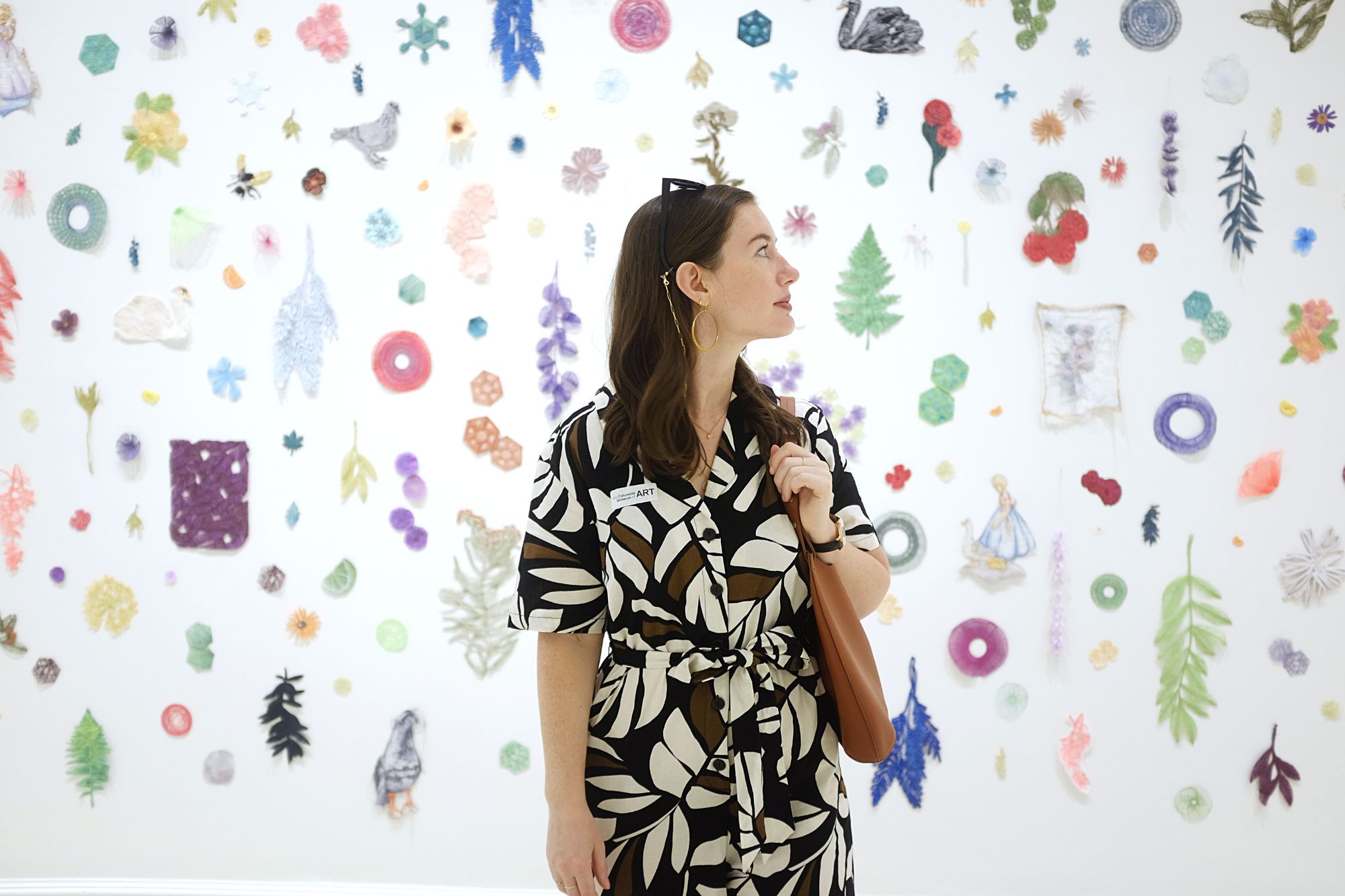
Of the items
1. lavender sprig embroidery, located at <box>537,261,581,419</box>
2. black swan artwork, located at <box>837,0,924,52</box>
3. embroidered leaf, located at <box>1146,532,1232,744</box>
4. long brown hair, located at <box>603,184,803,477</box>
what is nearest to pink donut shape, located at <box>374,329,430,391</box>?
lavender sprig embroidery, located at <box>537,261,581,419</box>

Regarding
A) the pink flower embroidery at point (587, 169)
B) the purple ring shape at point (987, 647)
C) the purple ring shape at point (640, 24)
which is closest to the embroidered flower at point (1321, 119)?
the purple ring shape at point (987, 647)

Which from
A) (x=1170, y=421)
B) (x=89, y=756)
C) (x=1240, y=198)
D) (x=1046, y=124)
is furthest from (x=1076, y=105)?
(x=89, y=756)

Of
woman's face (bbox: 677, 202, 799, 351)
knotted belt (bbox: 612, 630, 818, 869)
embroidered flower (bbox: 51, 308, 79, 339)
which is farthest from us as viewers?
embroidered flower (bbox: 51, 308, 79, 339)

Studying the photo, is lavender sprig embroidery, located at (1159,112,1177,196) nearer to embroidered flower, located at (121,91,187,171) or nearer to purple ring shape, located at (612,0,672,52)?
purple ring shape, located at (612,0,672,52)

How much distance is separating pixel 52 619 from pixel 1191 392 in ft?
10.1

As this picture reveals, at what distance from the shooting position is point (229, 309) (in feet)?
8.17

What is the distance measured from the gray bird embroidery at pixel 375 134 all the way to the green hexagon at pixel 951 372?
1545mm

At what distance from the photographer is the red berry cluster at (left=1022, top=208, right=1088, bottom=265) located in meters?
2.42

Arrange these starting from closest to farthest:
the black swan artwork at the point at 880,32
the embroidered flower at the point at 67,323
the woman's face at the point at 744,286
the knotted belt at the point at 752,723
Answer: the knotted belt at the point at 752,723 < the woman's face at the point at 744,286 < the black swan artwork at the point at 880,32 < the embroidered flower at the point at 67,323

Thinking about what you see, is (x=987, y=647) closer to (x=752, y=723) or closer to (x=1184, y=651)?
(x=1184, y=651)

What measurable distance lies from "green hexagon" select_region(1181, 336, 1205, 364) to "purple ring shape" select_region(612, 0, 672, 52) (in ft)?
5.15

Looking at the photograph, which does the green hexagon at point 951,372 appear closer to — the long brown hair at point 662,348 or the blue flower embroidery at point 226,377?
the long brown hair at point 662,348

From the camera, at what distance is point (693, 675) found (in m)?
1.34

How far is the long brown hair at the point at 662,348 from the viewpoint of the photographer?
4.53 feet
